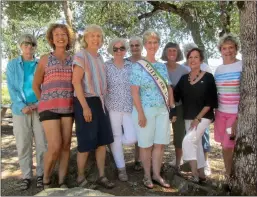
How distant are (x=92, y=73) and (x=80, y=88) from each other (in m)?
0.30

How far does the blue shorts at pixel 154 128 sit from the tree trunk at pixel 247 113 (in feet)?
3.06

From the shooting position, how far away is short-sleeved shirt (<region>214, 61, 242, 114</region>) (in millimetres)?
4227

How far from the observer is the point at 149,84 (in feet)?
14.1

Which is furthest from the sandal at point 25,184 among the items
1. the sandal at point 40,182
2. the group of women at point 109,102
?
the sandal at point 40,182

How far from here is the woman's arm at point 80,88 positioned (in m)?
3.97

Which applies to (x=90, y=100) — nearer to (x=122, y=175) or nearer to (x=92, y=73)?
(x=92, y=73)

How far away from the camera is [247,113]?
12.9 ft

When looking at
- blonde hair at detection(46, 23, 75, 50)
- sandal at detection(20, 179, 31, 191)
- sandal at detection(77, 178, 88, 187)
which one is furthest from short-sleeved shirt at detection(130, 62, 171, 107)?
sandal at detection(20, 179, 31, 191)

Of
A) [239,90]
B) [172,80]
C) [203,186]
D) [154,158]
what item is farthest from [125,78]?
[203,186]

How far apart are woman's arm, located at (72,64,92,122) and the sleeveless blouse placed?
15 centimetres

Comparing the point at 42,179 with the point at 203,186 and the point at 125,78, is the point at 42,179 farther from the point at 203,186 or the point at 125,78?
the point at 203,186

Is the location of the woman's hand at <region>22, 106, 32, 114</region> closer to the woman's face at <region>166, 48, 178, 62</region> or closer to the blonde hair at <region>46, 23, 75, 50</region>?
the blonde hair at <region>46, 23, 75, 50</region>

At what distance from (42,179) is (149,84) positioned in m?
2.02

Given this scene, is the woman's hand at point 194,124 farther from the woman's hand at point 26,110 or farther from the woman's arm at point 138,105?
the woman's hand at point 26,110
